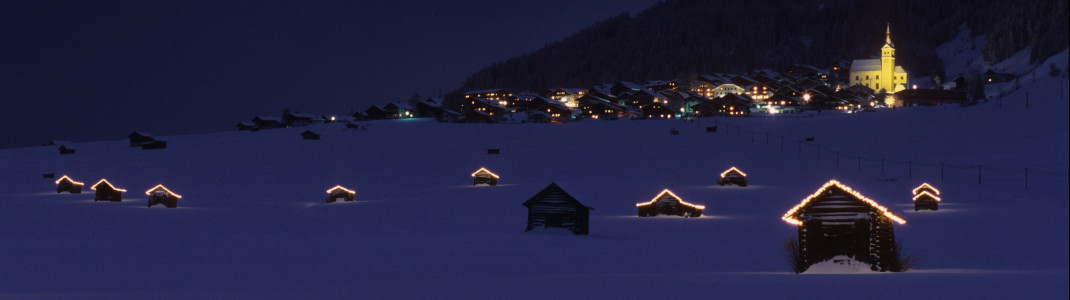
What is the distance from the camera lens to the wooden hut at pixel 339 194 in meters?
50.7

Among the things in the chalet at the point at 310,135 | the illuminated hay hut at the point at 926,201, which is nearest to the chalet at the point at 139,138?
the chalet at the point at 310,135

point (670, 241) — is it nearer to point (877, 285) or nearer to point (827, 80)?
point (877, 285)

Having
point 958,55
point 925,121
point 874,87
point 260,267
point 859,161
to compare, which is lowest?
point 260,267

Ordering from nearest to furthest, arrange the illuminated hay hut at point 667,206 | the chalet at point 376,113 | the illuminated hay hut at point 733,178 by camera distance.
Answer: the illuminated hay hut at point 667,206 → the illuminated hay hut at point 733,178 → the chalet at point 376,113

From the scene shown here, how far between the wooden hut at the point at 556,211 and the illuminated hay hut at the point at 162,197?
23911mm

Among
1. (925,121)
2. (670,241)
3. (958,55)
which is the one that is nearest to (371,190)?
(670,241)

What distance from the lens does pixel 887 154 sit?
69.6 metres

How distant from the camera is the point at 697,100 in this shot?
132 metres

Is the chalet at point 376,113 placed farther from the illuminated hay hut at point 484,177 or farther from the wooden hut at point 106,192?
the wooden hut at point 106,192

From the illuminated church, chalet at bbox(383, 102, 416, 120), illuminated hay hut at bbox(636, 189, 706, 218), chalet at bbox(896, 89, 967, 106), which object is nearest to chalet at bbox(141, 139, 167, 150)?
chalet at bbox(383, 102, 416, 120)

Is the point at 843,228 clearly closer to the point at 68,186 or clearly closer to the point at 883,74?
the point at 68,186

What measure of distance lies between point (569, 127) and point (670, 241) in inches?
2811

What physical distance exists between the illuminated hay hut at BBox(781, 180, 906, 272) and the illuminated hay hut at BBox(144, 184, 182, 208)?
39.4 metres

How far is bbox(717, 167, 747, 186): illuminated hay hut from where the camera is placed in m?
53.3
